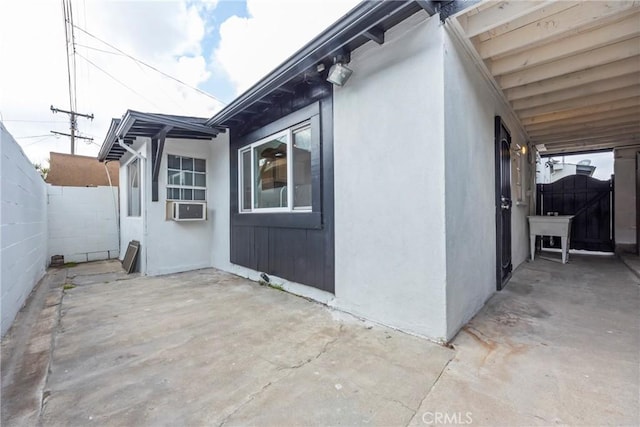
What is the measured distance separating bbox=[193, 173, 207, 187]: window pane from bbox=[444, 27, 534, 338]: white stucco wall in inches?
199

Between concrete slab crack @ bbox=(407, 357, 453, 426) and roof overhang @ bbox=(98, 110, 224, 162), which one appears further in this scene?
roof overhang @ bbox=(98, 110, 224, 162)

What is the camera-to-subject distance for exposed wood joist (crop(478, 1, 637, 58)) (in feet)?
7.26

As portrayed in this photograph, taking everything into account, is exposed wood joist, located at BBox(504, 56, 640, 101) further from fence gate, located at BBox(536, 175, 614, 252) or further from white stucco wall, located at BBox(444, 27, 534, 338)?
fence gate, located at BBox(536, 175, 614, 252)

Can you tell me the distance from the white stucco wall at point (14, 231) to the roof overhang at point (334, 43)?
2.55 meters

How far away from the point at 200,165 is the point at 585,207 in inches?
364

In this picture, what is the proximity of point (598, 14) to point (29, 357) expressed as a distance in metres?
5.36

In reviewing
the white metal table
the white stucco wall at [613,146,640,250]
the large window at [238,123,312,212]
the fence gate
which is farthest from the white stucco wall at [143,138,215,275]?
the white stucco wall at [613,146,640,250]

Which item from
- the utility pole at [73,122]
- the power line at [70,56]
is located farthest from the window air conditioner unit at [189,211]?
the utility pole at [73,122]

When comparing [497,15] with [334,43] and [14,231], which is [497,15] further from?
[14,231]

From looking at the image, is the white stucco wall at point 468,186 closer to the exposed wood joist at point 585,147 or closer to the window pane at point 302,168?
the window pane at point 302,168

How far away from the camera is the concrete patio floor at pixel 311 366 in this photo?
1475 millimetres

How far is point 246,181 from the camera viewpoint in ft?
15.6

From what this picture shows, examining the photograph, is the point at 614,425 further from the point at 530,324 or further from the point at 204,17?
the point at 204,17
